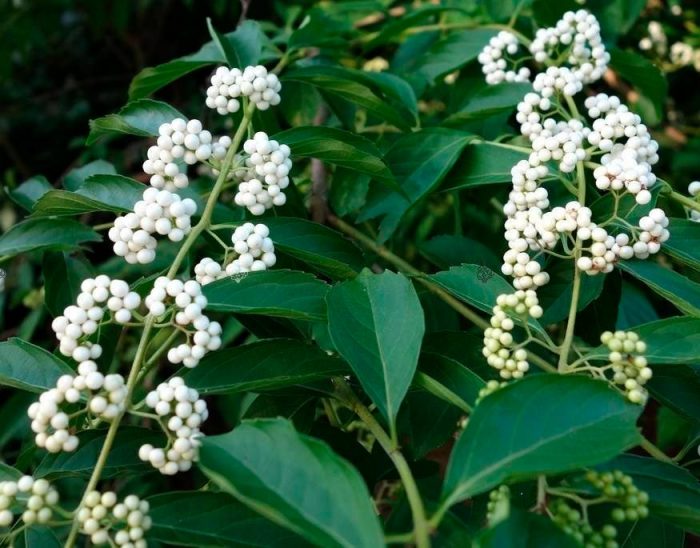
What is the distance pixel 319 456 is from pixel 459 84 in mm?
1159

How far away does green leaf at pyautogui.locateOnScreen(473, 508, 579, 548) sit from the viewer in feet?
2.19

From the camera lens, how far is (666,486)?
2.89ft

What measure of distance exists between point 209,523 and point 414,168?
A: 0.72 meters

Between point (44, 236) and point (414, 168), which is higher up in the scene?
point (414, 168)

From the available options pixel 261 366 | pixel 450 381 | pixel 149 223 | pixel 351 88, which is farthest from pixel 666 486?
pixel 351 88

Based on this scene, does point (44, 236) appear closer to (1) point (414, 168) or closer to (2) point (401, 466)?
(1) point (414, 168)

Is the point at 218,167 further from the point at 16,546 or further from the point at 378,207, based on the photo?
the point at 16,546

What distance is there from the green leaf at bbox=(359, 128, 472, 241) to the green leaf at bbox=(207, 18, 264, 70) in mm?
314

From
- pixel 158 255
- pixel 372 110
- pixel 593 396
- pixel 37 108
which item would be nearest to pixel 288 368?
pixel 593 396

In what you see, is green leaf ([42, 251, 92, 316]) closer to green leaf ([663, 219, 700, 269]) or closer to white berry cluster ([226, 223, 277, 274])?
white berry cluster ([226, 223, 277, 274])

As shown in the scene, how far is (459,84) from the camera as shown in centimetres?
170

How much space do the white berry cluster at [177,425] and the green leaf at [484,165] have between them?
625 mm

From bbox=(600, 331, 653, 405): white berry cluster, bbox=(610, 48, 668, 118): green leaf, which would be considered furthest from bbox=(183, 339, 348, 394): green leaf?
bbox=(610, 48, 668, 118): green leaf

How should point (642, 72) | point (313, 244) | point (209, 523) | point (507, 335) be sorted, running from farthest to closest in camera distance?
point (642, 72) < point (313, 244) < point (507, 335) < point (209, 523)
